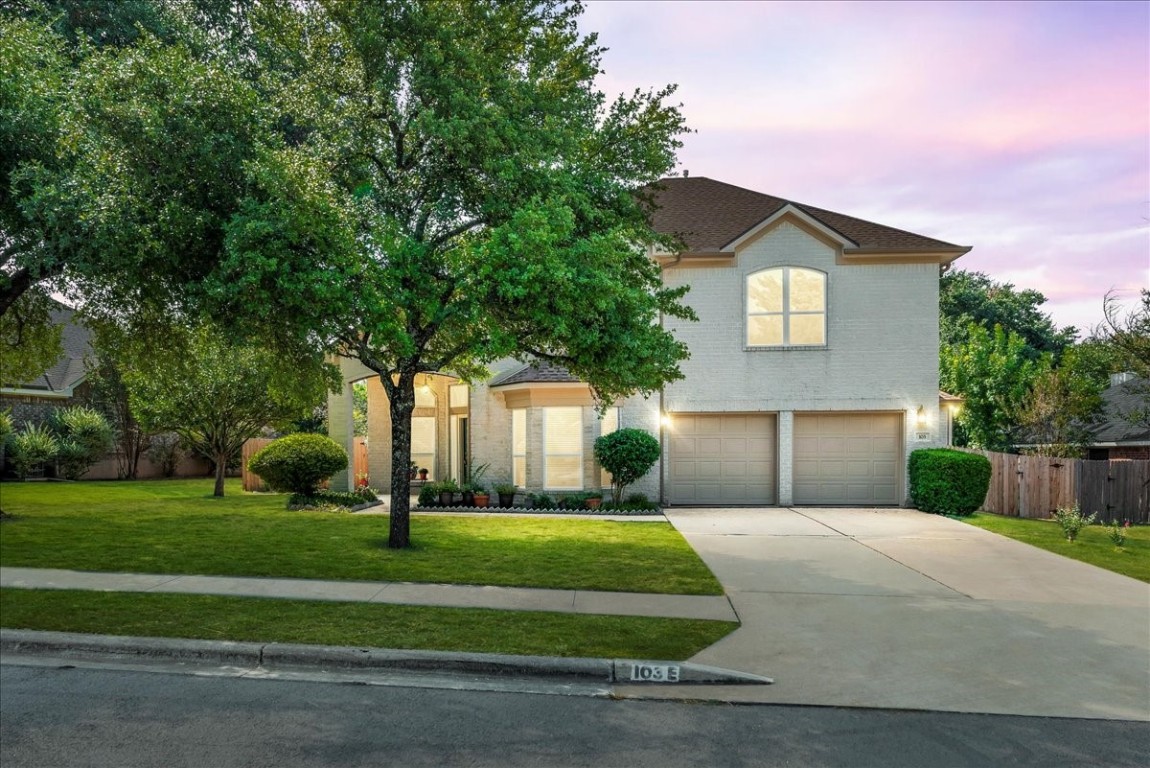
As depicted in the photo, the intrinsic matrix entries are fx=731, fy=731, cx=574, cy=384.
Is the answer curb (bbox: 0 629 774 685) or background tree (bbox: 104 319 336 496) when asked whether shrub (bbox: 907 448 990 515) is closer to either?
curb (bbox: 0 629 774 685)

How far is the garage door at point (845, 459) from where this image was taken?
718 inches

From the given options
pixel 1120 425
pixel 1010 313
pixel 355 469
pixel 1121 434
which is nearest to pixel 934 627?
pixel 355 469

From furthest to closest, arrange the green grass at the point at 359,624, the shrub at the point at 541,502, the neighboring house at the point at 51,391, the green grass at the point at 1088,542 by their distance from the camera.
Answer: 1. the neighboring house at the point at 51,391
2. the shrub at the point at 541,502
3. the green grass at the point at 1088,542
4. the green grass at the point at 359,624

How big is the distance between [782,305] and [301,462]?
12.3m

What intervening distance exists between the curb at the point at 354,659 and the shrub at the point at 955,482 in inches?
505

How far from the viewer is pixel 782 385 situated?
17906 millimetres

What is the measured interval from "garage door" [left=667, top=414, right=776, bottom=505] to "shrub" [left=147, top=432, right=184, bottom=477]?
19949 millimetres

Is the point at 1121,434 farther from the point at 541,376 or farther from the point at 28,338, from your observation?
the point at 28,338

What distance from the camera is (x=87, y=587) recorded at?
8203 mm

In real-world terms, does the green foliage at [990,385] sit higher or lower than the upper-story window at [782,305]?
lower

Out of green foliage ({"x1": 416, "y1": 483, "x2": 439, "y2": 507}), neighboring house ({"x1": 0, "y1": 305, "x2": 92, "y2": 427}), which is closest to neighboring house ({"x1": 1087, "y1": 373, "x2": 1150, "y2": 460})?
green foliage ({"x1": 416, "y1": 483, "x2": 439, "y2": 507})

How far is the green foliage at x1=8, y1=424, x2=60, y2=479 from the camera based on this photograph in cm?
2220

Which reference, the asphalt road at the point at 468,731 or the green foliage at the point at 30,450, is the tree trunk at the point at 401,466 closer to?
the asphalt road at the point at 468,731

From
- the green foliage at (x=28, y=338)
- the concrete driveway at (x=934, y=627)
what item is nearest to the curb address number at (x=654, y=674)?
the concrete driveway at (x=934, y=627)
